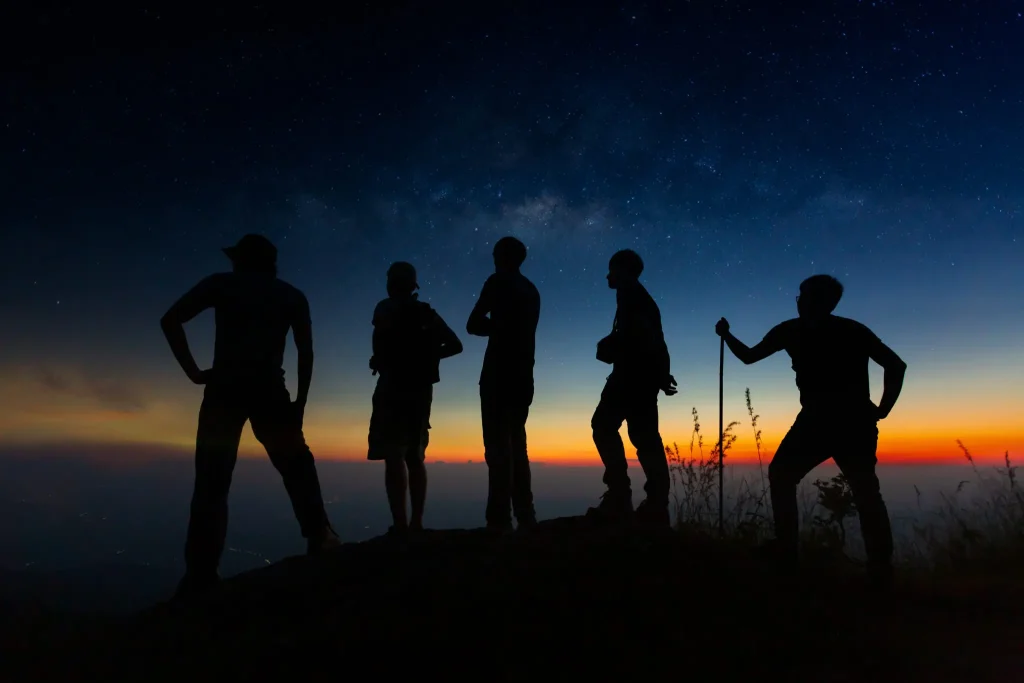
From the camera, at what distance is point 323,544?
4.38 meters

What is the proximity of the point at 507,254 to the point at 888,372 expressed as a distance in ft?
10.7

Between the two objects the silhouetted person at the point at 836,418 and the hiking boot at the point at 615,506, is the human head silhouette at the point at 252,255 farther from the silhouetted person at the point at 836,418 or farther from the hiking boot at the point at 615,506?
the silhouetted person at the point at 836,418

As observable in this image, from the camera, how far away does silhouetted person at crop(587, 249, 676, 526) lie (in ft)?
16.7

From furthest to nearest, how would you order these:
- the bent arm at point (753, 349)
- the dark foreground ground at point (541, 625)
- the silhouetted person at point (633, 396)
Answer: the silhouetted person at point (633, 396), the bent arm at point (753, 349), the dark foreground ground at point (541, 625)

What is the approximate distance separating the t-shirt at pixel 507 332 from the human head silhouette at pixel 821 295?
231 centimetres

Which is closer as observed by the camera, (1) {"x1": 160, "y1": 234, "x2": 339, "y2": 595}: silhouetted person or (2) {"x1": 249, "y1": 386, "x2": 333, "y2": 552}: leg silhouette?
(1) {"x1": 160, "y1": 234, "x2": 339, "y2": 595}: silhouetted person

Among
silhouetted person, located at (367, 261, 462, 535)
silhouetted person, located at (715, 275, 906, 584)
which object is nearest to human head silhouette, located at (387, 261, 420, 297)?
silhouetted person, located at (367, 261, 462, 535)

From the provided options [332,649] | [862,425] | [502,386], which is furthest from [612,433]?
[332,649]

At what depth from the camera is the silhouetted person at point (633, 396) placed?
5.08 metres

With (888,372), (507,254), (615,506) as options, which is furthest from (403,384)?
(888,372)

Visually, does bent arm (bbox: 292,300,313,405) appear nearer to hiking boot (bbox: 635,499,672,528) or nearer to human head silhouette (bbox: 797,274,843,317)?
hiking boot (bbox: 635,499,672,528)

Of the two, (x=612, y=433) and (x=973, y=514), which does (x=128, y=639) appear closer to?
(x=612, y=433)

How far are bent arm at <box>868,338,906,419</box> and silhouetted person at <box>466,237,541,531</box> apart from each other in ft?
9.04

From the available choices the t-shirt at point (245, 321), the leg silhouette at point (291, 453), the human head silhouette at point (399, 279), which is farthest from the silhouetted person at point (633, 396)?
the t-shirt at point (245, 321)
